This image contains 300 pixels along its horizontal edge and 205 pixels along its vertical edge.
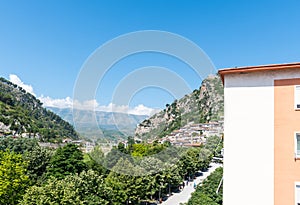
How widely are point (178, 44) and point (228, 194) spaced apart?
1025 centimetres

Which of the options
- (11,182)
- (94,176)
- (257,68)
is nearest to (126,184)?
(94,176)

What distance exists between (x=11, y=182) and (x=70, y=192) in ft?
11.7

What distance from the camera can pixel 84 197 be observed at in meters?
14.1

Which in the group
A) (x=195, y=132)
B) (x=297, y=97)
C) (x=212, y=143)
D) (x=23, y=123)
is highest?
(x=23, y=123)

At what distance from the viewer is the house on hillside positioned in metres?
5.06

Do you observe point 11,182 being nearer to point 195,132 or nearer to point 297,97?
point 297,97

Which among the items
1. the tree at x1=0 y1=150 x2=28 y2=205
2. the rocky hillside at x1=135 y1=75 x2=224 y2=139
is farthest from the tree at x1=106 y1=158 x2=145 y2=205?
the rocky hillside at x1=135 y1=75 x2=224 y2=139

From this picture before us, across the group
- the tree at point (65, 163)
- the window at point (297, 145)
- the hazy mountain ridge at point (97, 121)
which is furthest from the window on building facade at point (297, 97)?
the tree at point (65, 163)

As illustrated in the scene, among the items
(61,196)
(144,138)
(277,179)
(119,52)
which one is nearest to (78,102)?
(119,52)

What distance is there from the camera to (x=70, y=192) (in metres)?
12.8

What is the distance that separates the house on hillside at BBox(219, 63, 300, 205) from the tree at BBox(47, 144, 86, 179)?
17.4 m

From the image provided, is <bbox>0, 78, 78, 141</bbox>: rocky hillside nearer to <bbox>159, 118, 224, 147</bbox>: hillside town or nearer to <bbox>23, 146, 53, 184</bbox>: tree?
<bbox>159, 118, 224, 147</bbox>: hillside town

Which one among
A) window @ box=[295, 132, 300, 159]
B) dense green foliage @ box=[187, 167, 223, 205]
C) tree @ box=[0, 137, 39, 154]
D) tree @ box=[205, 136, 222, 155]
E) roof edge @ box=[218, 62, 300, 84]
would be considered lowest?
dense green foliage @ box=[187, 167, 223, 205]

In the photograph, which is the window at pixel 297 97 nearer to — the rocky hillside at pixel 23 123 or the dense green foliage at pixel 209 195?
the dense green foliage at pixel 209 195
